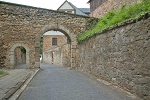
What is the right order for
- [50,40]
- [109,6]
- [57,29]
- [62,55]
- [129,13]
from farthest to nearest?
1. [50,40]
2. [62,55]
3. [109,6]
4. [57,29]
5. [129,13]

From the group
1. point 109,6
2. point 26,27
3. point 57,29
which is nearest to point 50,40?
point 109,6

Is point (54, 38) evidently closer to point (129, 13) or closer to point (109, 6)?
point (109, 6)

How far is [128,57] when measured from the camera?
6738mm

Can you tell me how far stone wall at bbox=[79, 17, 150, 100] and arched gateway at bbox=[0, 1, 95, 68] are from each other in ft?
27.6

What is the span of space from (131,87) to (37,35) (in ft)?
41.2

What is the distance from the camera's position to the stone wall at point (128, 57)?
5566mm

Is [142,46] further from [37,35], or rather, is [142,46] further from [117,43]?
[37,35]

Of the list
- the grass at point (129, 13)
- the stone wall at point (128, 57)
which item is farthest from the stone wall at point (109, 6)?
the stone wall at point (128, 57)

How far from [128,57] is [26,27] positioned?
40.7 feet

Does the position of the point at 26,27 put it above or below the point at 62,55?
above

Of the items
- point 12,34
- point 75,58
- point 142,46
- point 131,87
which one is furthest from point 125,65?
point 12,34

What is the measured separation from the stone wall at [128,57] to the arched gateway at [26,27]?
27.6 ft

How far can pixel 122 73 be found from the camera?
7230 mm

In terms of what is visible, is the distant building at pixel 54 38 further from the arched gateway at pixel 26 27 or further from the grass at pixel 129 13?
the grass at pixel 129 13
